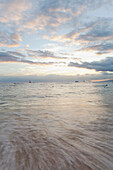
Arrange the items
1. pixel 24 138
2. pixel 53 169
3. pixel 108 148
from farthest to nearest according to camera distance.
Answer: pixel 24 138 < pixel 108 148 < pixel 53 169

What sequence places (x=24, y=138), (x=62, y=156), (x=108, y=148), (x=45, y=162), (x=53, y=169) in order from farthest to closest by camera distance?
(x=24, y=138)
(x=108, y=148)
(x=62, y=156)
(x=45, y=162)
(x=53, y=169)

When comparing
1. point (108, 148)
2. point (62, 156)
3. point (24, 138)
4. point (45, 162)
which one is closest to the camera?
point (45, 162)

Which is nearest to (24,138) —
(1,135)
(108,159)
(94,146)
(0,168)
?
(1,135)

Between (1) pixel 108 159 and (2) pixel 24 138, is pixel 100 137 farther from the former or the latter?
(2) pixel 24 138

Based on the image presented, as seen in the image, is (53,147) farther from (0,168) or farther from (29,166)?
(0,168)

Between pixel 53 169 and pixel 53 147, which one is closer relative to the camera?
pixel 53 169

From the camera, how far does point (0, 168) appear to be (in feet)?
11.2

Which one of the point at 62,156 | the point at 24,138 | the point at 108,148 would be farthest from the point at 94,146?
the point at 24,138

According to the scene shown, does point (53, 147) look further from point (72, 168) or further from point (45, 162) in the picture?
point (72, 168)

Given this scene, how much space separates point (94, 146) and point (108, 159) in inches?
32.7

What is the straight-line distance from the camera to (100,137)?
5.44 meters

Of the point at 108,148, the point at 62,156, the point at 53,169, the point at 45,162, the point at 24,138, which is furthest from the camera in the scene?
the point at 24,138

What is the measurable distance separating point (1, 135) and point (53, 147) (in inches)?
115

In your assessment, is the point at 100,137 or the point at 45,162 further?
the point at 100,137
